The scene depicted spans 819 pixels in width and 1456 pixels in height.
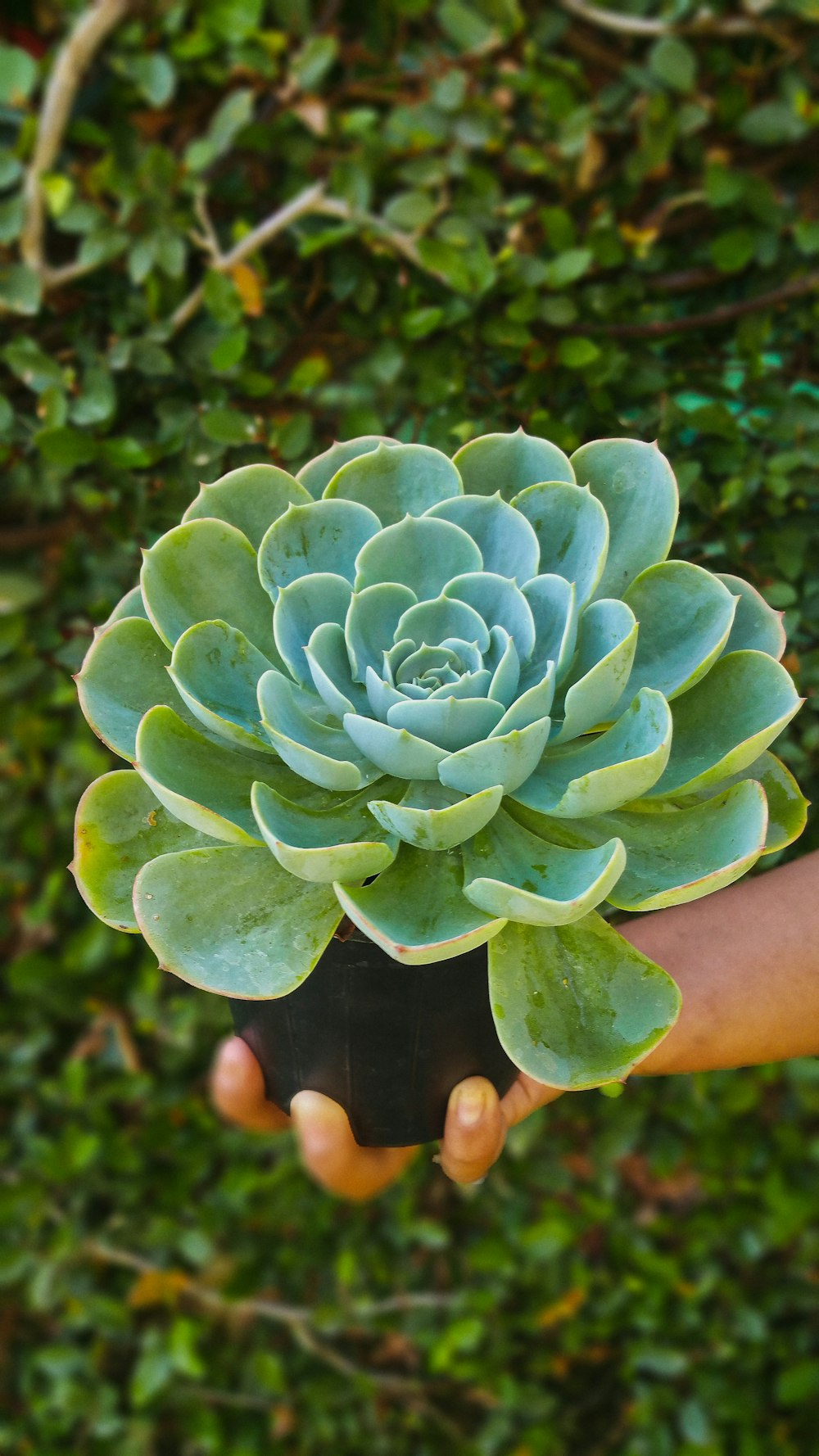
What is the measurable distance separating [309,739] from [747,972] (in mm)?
282

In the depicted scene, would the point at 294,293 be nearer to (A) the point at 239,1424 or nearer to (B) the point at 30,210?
(B) the point at 30,210

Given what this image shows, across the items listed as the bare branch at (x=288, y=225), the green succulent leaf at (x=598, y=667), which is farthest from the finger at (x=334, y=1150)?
the bare branch at (x=288, y=225)

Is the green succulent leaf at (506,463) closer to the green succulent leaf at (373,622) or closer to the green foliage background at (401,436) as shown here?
the green succulent leaf at (373,622)

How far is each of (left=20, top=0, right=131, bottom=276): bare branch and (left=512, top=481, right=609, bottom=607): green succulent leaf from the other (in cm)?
54

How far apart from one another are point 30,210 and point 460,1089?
767mm

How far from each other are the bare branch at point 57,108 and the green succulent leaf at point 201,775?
55 cm

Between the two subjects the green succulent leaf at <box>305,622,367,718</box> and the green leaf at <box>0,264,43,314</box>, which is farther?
Result: the green leaf at <box>0,264,43,314</box>

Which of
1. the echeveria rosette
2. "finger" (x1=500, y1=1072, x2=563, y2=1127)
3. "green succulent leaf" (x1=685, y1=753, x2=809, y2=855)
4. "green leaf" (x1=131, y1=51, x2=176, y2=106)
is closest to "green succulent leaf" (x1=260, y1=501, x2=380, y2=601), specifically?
the echeveria rosette

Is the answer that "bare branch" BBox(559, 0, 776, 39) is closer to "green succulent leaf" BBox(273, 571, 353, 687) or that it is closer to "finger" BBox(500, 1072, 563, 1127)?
"green succulent leaf" BBox(273, 571, 353, 687)

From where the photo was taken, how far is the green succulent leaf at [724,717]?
0.50 metres

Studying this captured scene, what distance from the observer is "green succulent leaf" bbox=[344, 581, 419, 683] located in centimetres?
54

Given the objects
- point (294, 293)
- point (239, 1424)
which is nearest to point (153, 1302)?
point (239, 1424)

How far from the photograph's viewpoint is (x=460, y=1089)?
60cm

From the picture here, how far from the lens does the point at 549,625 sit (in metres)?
0.54
